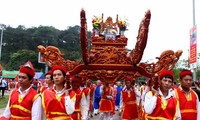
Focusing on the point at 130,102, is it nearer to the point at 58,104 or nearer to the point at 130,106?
the point at 130,106

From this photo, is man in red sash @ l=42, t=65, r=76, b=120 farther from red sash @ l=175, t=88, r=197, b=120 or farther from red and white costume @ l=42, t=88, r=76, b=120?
red sash @ l=175, t=88, r=197, b=120

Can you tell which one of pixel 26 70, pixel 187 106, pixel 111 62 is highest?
pixel 111 62

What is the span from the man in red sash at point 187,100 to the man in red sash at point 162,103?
558mm

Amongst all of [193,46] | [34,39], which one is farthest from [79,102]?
[34,39]

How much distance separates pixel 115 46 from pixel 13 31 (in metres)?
58.4

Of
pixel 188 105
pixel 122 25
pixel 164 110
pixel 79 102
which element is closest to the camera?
pixel 164 110

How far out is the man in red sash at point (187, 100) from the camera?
467cm

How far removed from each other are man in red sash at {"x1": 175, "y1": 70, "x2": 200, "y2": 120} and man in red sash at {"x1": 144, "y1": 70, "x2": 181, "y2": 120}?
1.83ft

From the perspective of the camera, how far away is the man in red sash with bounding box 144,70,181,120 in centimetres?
405

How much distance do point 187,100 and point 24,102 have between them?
2.59 meters

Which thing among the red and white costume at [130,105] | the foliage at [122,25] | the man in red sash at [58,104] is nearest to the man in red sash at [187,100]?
the man in red sash at [58,104]

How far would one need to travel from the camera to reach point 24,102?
12.8ft

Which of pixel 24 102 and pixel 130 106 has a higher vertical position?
pixel 24 102

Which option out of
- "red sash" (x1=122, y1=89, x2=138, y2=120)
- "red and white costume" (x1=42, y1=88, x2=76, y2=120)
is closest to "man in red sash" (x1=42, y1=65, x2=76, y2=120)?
"red and white costume" (x1=42, y1=88, x2=76, y2=120)
